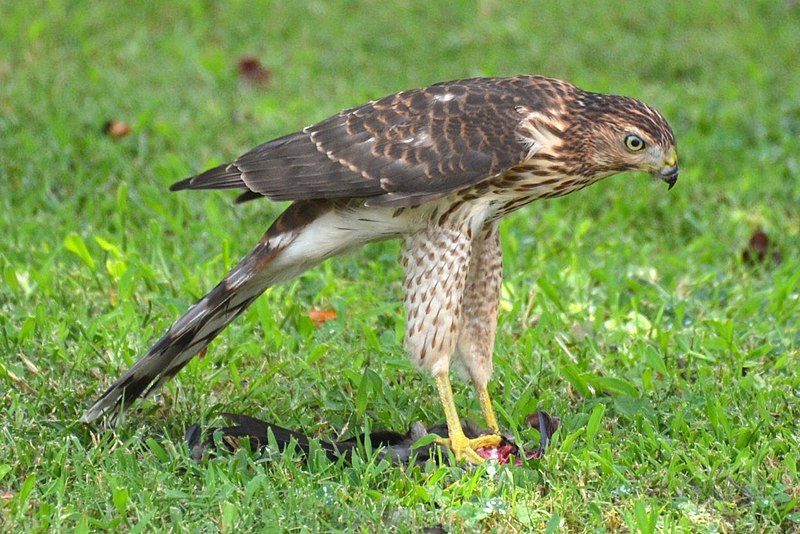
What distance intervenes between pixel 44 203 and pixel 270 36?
3031 millimetres

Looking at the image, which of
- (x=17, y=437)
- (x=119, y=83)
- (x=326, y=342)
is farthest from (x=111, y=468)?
(x=119, y=83)

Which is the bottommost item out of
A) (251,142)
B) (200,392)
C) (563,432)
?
(563,432)

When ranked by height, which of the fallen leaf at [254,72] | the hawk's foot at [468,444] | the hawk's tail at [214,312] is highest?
the fallen leaf at [254,72]

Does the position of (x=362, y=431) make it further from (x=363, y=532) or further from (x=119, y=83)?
(x=119, y=83)

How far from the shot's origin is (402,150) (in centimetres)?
467

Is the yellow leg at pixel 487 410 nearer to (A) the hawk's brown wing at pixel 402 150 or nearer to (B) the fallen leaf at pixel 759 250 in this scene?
(A) the hawk's brown wing at pixel 402 150

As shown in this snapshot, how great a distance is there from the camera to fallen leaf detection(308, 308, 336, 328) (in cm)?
588

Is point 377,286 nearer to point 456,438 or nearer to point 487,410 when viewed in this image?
point 487,410

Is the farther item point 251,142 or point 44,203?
point 251,142

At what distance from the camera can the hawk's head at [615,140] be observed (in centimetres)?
464

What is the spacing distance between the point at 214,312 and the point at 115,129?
130 inches

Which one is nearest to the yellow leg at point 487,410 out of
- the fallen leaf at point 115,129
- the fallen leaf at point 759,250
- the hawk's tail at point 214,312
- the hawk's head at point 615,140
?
the hawk's tail at point 214,312

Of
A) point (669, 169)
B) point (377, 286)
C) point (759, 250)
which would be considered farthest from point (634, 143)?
point (759, 250)

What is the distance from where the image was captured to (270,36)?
9414 mm
